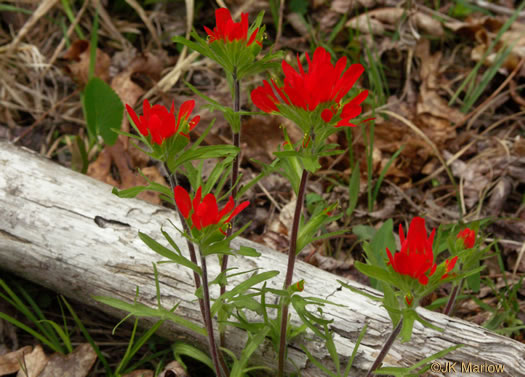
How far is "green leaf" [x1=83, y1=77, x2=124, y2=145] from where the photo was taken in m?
2.27

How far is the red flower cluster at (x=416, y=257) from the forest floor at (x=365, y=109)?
3.31 feet

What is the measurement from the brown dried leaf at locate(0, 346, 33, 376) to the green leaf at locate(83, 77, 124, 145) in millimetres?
969

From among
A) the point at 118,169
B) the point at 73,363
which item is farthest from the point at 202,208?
the point at 118,169

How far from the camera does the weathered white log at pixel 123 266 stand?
1501mm

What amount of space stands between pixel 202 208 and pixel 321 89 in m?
0.34

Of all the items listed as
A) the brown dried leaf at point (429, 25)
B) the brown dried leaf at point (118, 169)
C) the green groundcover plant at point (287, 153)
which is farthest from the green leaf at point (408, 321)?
the brown dried leaf at point (429, 25)

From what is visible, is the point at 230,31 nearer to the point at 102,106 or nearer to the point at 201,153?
the point at 201,153

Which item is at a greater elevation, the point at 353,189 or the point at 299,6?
the point at 299,6

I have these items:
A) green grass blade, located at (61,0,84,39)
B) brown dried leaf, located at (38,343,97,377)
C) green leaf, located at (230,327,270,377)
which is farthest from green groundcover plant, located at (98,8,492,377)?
green grass blade, located at (61,0,84,39)

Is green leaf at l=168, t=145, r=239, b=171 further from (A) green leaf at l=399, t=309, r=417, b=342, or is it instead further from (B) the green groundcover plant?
(A) green leaf at l=399, t=309, r=417, b=342

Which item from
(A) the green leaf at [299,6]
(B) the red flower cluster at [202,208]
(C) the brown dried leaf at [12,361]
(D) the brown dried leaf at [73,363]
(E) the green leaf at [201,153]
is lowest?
(C) the brown dried leaf at [12,361]

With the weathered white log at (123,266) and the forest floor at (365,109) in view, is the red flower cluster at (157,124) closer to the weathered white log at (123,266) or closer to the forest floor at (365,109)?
Result: the weathered white log at (123,266)

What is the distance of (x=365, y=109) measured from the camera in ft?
8.98

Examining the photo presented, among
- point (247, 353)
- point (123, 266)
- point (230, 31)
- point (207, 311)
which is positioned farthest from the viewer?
point (123, 266)
